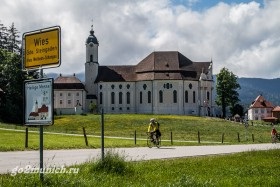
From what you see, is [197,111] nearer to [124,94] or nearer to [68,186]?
[124,94]

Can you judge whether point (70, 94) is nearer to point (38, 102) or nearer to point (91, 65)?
point (91, 65)

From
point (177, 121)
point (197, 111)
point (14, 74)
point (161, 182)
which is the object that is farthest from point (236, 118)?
point (161, 182)

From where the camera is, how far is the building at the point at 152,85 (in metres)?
→ 101

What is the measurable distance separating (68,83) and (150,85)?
65.5ft

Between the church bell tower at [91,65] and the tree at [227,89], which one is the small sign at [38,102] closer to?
the church bell tower at [91,65]

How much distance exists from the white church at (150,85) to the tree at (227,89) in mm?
4010

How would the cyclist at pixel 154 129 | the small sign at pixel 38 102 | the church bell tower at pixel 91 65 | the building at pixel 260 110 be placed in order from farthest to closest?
1. the building at pixel 260 110
2. the church bell tower at pixel 91 65
3. the cyclist at pixel 154 129
4. the small sign at pixel 38 102

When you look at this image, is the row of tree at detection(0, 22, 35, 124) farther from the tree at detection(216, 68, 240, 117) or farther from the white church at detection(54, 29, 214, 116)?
the tree at detection(216, 68, 240, 117)

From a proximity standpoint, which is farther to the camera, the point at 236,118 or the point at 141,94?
the point at 141,94

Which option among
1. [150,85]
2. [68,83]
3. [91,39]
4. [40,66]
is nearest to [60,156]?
[40,66]

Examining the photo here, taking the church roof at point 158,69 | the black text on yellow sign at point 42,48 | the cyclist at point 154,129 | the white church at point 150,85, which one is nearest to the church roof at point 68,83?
the white church at point 150,85

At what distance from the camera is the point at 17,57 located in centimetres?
8369

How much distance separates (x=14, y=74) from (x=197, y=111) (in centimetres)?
4144

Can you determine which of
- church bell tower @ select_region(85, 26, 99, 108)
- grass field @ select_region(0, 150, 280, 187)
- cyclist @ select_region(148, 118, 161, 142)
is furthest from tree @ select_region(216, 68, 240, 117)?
grass field @ select_region(0, 150, 280, 187)
